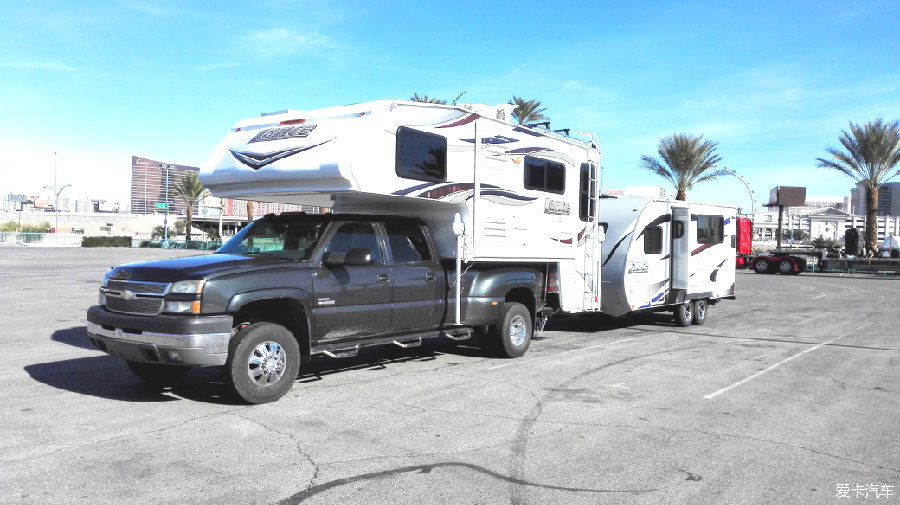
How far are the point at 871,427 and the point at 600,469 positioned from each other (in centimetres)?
309

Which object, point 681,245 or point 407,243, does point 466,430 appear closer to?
point 407,243

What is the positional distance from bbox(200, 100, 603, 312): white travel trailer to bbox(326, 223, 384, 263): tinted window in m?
0.39

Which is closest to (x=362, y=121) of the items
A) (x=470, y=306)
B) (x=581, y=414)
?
(x=470, y=306)

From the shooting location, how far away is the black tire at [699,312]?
14.6 metres

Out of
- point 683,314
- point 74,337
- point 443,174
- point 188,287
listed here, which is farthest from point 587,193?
point 74,337

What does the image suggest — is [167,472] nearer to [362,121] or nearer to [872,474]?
[362,121]

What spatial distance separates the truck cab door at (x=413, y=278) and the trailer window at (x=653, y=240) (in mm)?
5952

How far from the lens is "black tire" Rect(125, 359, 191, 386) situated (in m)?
7.20

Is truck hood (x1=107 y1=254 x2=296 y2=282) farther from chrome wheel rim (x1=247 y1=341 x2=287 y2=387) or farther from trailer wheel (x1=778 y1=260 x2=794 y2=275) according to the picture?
trailer wheel (x1=778 y1=260 x2=794 y2=275)

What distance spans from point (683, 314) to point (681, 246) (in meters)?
1.39

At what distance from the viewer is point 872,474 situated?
16.5 ft

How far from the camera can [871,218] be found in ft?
144

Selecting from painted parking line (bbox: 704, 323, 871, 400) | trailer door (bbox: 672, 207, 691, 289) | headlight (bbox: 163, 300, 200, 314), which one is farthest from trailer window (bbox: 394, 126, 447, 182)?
trailer door (bbox: 672, 207, 691, 289)

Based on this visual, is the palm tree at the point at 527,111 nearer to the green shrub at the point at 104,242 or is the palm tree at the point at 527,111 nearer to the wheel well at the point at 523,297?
the wheel well at the point at 523,297
